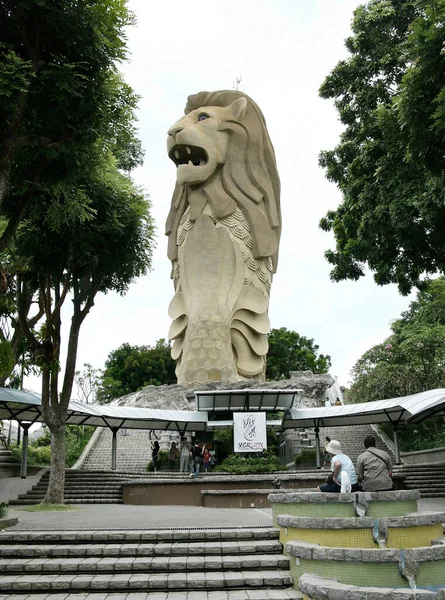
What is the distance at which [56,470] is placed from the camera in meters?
14.2

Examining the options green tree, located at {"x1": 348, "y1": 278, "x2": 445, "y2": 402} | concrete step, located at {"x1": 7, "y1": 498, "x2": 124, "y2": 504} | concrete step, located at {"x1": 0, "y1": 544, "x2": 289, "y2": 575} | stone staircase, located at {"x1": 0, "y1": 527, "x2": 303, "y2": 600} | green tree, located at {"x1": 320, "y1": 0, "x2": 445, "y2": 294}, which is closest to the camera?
stone staircase, located at {"x1": 0, "y1": 527, "x2": 303, "y2": 600}

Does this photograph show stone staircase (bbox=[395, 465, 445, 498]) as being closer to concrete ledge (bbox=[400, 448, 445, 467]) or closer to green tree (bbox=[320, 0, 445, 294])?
concrete ledge (bbox=[400, 448, 445, 467])

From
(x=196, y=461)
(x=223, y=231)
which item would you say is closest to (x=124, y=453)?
(x=196, y=461)

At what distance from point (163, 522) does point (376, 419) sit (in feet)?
45.5

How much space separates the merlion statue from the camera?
105ft

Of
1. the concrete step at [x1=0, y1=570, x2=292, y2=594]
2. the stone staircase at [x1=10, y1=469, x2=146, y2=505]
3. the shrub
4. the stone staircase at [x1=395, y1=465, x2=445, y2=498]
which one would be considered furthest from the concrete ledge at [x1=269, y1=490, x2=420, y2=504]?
the shrub

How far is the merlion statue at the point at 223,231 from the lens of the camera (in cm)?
3209

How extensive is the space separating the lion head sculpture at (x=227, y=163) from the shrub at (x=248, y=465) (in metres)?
15.0

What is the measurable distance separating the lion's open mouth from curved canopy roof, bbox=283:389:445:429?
1535 centimetres

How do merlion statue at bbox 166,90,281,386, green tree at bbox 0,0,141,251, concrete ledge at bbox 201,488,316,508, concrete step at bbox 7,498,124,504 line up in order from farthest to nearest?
merlion statue at bbox 166,90,281,386, concrete step at bbox 7,498,124,504, concrete ledge at bbox 201,488,316,508, green tree at bbox 0,0,141,251

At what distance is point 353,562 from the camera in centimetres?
569

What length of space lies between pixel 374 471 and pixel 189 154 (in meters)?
27.8

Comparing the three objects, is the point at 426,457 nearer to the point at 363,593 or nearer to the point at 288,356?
the point at 363,593

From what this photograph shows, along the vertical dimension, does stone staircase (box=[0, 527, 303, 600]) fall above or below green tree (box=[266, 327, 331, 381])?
below
